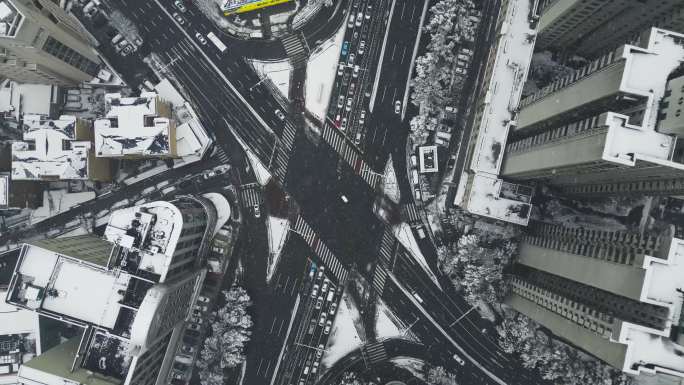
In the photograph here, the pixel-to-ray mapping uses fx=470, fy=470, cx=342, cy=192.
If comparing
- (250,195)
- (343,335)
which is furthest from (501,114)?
(343,335)

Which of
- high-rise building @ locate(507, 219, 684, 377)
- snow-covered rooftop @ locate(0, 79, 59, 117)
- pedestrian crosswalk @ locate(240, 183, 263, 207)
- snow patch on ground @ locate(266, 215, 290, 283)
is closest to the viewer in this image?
high-rise building @ locate(507, 219, 684, 377)

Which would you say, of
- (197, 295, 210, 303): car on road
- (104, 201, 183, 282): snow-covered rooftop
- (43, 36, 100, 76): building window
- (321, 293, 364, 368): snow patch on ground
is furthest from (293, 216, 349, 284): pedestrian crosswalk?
(43, 36, 100, 76): building window

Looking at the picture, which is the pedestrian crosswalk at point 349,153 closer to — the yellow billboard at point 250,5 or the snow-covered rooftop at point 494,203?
the snow-covered rooftop at point 494,203

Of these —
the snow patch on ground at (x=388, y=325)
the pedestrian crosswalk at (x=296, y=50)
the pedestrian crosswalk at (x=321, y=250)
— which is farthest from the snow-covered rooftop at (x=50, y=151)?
the snow patch on ground at (x=388, y=325)

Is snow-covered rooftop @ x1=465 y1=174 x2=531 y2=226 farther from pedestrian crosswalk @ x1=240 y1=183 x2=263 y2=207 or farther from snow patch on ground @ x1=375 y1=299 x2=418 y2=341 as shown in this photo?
pedestrian crosswalk @ x1=240 y1=183 x2=263 y2=207

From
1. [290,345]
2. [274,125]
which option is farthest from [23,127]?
[290,345]

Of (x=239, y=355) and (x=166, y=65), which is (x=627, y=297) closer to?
(x=239, y=355)

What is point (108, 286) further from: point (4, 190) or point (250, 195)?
point (4, 190)
